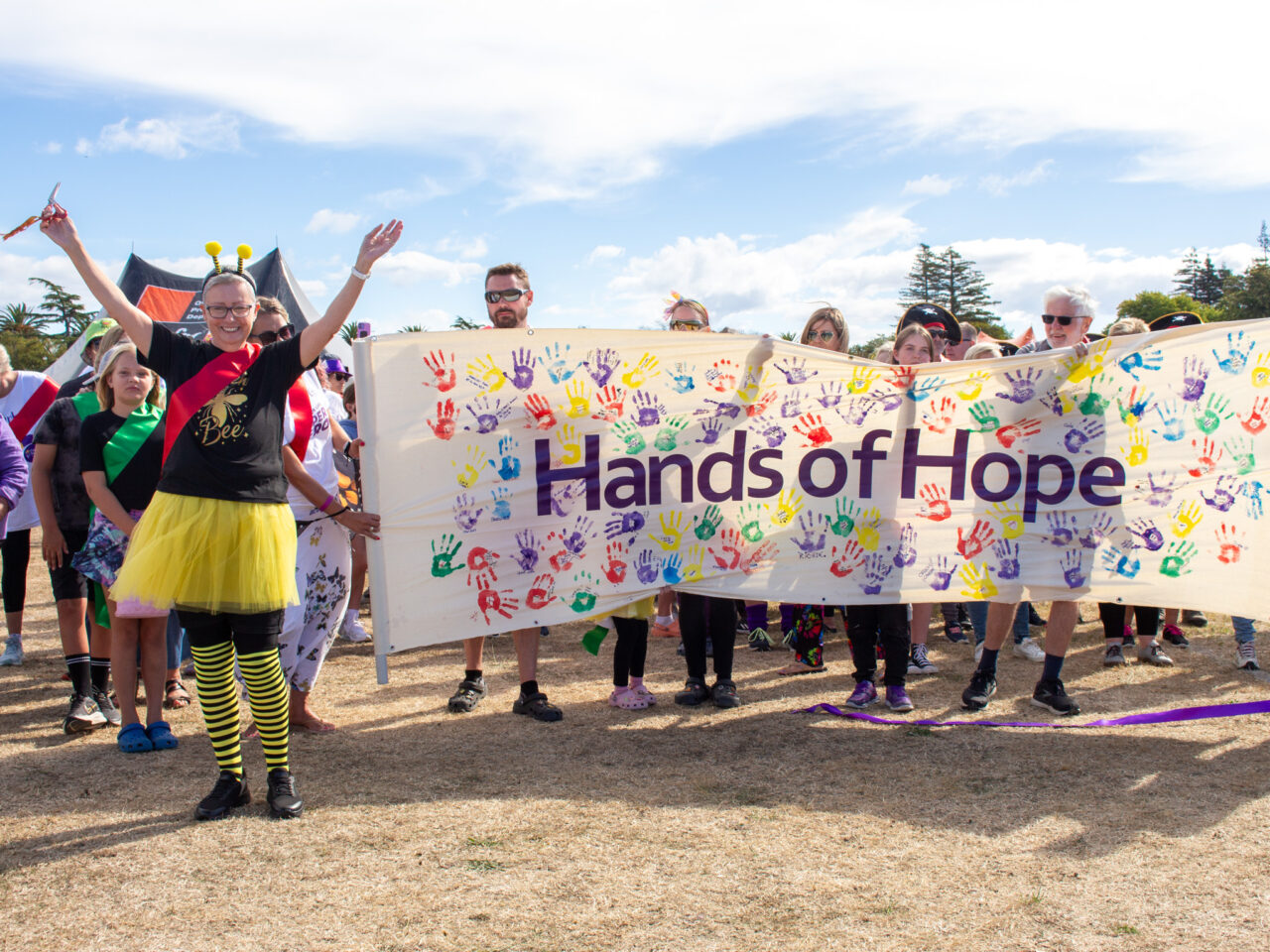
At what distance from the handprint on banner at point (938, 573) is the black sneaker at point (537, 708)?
207 centimetres

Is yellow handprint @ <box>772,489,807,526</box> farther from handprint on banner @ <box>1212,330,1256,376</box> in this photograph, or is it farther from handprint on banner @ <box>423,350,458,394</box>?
handprint on banner @ <box>1212,330,1256,376</box>

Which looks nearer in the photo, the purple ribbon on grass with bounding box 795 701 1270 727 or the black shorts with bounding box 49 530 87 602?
the purple ribbon on grass with bounding box 795 701 1270 727

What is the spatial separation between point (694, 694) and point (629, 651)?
43cm

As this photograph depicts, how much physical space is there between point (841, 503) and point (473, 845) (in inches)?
101

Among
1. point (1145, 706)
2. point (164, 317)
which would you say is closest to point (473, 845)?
point (1145, 706)

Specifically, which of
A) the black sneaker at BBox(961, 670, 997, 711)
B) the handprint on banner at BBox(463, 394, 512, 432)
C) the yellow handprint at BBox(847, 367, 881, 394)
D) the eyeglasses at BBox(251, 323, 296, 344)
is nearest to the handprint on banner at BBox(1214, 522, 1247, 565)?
the black sneaker at BBox(961, 670, 997, 711)

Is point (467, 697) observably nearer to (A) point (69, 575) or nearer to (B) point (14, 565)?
(A) point (69, 575)

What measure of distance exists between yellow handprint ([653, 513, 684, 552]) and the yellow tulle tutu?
6.36ft

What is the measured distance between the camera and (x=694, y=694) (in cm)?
532

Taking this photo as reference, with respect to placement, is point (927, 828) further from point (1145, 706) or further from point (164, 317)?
point (164, 317)

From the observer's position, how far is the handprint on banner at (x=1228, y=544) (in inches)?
191

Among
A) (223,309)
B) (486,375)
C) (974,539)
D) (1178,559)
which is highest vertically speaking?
(223,309)

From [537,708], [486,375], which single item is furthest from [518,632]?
[486,375]

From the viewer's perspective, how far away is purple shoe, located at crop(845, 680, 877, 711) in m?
5.13
